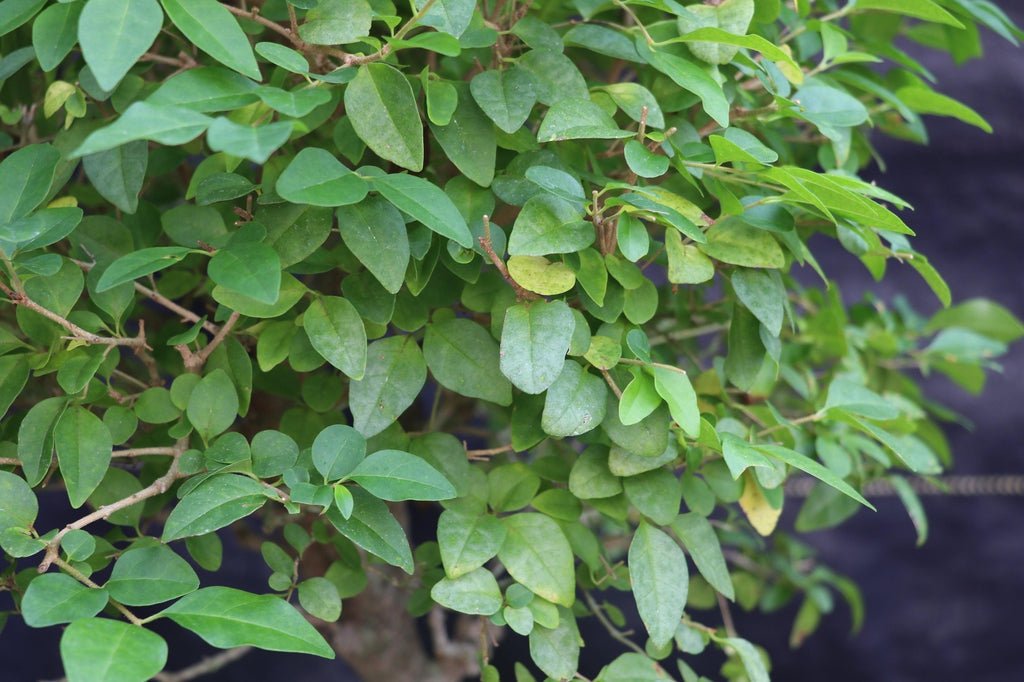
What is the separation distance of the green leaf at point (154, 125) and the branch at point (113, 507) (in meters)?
0.19

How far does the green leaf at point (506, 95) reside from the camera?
486 millimetres

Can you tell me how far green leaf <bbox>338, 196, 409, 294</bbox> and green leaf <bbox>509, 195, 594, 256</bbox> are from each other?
0.18ft

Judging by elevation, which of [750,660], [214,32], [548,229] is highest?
[214,32]

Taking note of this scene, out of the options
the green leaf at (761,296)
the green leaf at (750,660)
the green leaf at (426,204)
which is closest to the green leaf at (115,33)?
the green leaf at (426,204)

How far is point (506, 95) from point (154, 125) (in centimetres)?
20

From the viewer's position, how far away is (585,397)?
505 millimetres

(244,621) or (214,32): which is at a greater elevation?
(214,32)

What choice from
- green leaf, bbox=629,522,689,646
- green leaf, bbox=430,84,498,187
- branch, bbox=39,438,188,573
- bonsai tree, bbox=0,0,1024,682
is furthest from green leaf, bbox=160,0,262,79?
green leaf, bbox=629,522,689,646

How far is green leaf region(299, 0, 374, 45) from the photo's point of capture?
0.46 meters

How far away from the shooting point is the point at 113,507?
0.47 m

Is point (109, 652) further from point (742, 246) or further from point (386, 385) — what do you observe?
point (742, 246)

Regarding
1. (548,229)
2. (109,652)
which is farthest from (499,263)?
(109,652)

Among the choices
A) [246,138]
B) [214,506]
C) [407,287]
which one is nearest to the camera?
[246,138]

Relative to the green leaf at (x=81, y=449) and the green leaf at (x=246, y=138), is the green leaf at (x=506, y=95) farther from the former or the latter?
the green leaf at (x=81, y=449)
